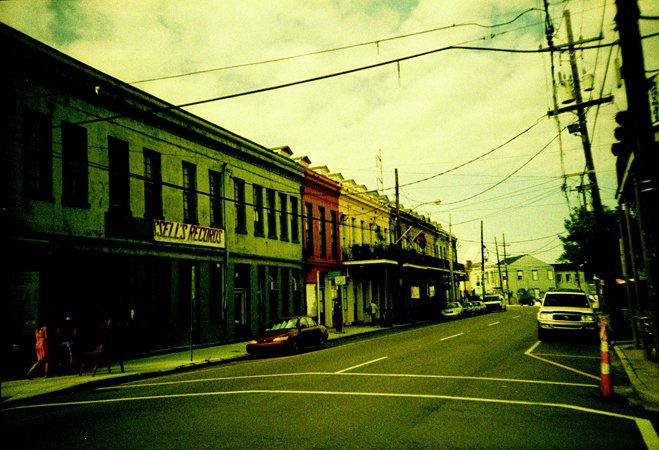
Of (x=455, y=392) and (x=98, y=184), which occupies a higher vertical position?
(x=98, y=184)

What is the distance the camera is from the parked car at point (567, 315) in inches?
650

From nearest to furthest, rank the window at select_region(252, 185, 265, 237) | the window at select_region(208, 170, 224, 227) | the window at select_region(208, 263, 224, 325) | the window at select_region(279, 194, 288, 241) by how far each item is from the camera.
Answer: the window at select_region(208, 263, 224, 325)
the window at select_region(208, 170, 224, 227)
the window at select_region(252, 185, 265, 237)
the window at select_region(279, 194, 288, 241)

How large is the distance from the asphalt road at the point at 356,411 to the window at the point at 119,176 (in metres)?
7.55

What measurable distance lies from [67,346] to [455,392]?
1103 cm

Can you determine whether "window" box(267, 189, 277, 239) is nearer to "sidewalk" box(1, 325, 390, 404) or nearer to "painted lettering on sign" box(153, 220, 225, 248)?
"painted lettering on sign" box(153, 220, 225, 248)

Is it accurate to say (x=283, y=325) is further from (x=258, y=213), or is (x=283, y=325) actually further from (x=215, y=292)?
(x=258, y=213)

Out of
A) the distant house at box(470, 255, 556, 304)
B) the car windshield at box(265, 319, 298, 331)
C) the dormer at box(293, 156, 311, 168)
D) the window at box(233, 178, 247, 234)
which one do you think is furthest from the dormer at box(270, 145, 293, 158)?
the distant house at box(470, 255, 556, 304)

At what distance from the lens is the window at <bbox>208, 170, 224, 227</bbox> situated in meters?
22.1

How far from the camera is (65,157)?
606 inches

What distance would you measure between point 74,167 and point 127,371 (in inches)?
267

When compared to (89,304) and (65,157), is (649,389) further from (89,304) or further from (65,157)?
(65,157)

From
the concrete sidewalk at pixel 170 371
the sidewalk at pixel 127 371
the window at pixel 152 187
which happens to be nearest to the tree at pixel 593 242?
the concrete sidewalk at pixel 170 371

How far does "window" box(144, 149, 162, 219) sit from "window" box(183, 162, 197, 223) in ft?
5.25

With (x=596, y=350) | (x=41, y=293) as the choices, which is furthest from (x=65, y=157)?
(x=596, y=350)
